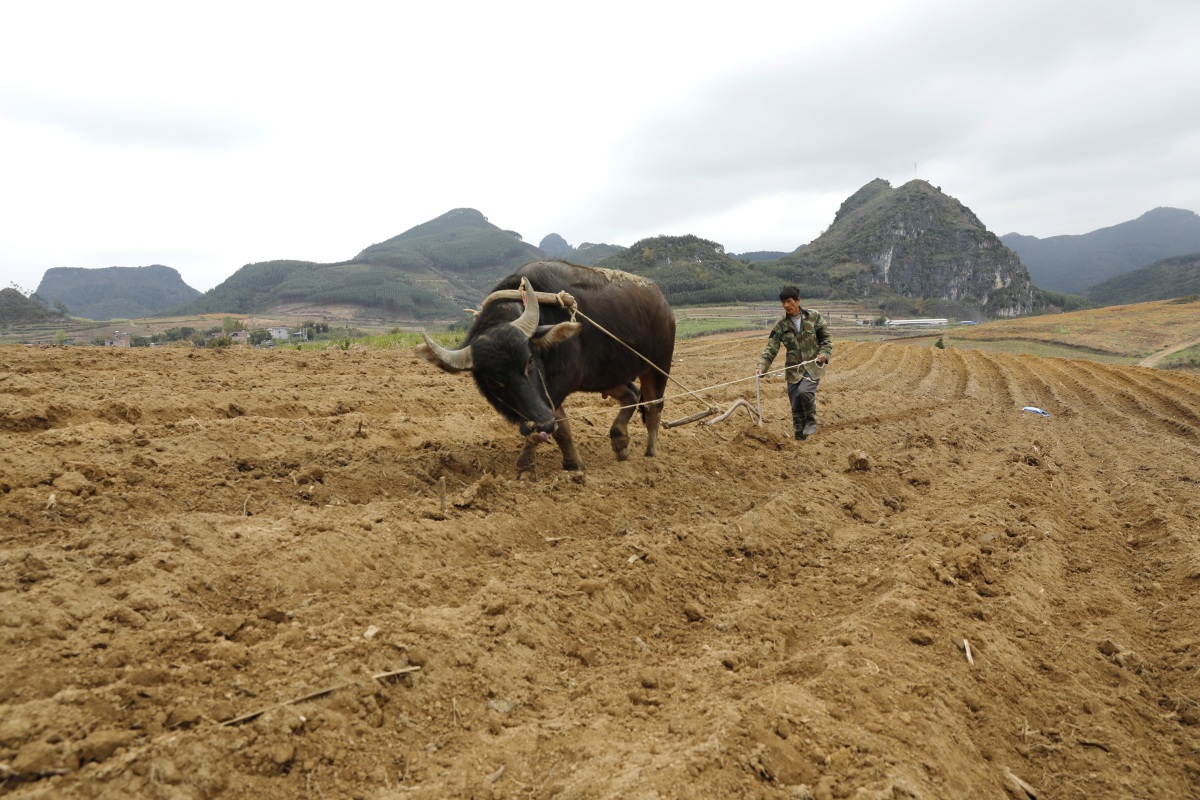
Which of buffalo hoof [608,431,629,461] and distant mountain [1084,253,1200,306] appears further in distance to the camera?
distant mountain [1084,253,1200,306]

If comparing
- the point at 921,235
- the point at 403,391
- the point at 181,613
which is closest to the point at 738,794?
the point at 181,613

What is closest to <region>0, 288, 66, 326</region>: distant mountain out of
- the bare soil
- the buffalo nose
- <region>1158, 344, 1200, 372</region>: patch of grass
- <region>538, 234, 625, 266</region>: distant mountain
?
the bare soil

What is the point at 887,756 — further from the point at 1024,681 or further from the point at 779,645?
the point at 1024,681

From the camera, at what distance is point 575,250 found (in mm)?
116812

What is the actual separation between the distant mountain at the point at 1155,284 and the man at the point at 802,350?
89.6m

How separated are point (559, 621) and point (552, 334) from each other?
10.1 ft

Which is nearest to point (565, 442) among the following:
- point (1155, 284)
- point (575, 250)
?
point (1155, 284)

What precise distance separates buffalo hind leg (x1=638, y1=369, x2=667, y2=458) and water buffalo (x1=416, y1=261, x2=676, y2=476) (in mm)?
12

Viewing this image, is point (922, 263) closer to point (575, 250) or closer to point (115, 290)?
point (575, 250)

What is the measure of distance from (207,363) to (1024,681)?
12018 mm

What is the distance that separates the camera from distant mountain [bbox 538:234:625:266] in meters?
96.8

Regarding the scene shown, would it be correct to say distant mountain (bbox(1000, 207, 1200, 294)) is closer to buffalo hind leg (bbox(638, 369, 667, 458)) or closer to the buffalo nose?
buffalo hind leg (bbox(638, 369, 667, 458))

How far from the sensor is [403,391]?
10211 mm

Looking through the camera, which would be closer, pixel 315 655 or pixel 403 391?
pixel 315 655
